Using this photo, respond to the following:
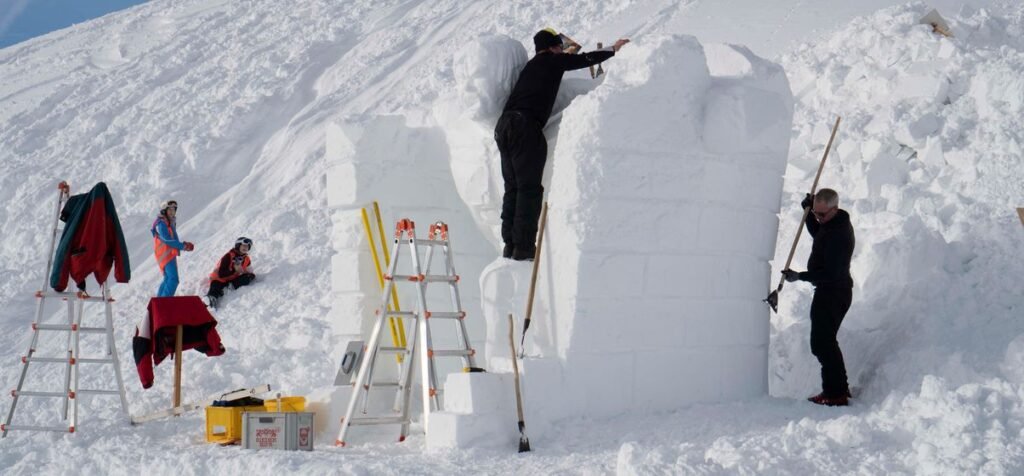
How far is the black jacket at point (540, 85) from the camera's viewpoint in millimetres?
6199

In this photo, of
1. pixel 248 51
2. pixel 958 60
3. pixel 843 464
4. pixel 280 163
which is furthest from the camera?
pixel 248 51

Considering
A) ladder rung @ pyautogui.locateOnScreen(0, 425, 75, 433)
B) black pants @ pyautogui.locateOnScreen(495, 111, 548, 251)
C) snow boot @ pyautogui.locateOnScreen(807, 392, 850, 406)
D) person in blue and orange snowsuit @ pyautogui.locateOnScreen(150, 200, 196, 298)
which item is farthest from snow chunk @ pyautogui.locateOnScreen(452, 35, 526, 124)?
person in blue and orange snowsuit @ pyautogui.locateOnScreen(150, 200, 196, 298)

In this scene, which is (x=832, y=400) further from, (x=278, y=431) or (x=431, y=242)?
(x=278, y=431)

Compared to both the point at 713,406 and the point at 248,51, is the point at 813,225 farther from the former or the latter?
the point at 248,51

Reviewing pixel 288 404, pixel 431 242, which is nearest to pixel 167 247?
pixel 288 404

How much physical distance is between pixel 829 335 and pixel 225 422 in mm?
3442

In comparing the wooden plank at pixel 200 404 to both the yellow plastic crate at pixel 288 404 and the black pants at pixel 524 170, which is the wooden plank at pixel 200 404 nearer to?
the yellow plastic crate at pixel 288 404

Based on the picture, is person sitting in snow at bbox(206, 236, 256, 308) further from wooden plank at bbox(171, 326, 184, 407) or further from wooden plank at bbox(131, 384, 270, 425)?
wooden plank at bbox(131, 384, 270, 425)

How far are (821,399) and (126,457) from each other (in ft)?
12.1

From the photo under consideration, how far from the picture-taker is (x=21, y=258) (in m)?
13.7

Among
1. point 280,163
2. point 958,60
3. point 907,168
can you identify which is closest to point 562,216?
point 907,168

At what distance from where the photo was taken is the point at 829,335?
5.90 metres

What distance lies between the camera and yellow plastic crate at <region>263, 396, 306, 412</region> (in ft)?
21.5

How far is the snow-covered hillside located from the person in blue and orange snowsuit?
2.12 ft
